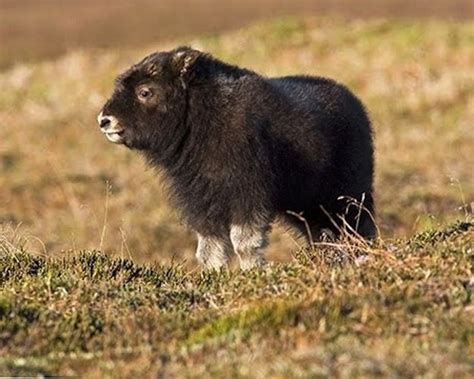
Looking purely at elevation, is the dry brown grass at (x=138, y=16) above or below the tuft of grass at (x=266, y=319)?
below

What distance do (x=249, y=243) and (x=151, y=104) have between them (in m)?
1.73

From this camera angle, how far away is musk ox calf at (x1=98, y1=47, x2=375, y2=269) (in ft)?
35.3

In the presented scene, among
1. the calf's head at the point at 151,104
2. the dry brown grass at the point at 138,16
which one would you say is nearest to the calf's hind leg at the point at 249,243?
the calf's head at the point at 151,104

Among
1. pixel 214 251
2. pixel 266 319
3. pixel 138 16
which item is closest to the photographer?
pixel 266 319

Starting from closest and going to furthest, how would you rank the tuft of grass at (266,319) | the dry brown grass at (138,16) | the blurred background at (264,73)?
1. the tuft of grass at (266,319)
2. the blurred background at (264,73)
3. the dry brown grass at (138,16)

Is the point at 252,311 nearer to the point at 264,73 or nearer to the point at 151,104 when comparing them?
the point at 151,104

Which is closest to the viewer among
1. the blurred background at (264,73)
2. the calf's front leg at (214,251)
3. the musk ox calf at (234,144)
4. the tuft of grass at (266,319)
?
the tuft of grass at (266,319)

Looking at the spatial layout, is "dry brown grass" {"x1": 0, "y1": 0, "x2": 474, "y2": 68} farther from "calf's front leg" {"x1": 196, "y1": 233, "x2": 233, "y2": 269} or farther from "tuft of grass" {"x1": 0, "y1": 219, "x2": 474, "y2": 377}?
"tuft of grass" {"x1": 0, "y1": 219, "x2": 474, "y2": 377}

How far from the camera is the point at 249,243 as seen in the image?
1070 cm

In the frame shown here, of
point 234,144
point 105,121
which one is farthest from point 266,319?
point 105,121

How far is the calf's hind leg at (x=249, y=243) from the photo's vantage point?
34.9ft

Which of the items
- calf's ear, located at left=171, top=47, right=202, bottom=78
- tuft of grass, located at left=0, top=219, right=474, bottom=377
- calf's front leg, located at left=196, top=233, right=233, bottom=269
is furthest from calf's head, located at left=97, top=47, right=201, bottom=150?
tuft of grass, located at left=0, top=219, right=474, bottom=377

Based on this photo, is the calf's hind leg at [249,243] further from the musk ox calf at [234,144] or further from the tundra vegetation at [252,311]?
the tundra vegetation at [252,311]

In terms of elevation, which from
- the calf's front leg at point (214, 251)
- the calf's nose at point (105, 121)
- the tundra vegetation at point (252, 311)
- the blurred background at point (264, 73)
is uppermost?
the calf's nose at point (105, 121)
